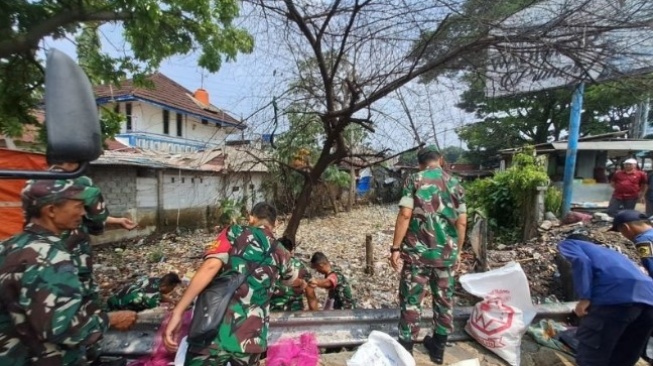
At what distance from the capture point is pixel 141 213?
1039 centimetres

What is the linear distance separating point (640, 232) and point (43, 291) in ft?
12.0

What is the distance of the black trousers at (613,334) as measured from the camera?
237 cm

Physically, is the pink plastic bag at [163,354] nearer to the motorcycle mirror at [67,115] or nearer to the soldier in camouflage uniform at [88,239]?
the soldier in camouflage uniform at [88,239]

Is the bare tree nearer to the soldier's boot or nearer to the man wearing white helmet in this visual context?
the soldier's boot

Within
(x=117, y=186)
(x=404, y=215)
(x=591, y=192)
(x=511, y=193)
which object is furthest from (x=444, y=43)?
(x=591, y=192)

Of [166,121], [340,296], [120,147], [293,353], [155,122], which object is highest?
[166,121]

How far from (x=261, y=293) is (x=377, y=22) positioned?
253 cm

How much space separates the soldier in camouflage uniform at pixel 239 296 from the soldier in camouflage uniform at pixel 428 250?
1199 millimetres

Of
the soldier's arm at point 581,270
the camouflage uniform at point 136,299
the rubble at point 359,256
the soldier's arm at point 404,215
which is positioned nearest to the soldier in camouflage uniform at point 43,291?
the camouflage uniform at point 136,299

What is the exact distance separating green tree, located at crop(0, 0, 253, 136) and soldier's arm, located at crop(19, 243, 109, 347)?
9.03 ft

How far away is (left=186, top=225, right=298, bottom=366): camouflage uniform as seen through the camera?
6.10ft

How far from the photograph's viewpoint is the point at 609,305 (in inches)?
93.3

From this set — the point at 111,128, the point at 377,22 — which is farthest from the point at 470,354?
the point at 111,128

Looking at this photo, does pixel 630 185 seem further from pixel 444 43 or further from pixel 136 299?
pixel 136 299
